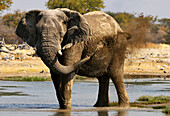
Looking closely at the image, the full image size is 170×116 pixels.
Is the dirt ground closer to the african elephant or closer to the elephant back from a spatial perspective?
the african elephant

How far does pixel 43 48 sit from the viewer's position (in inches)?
490

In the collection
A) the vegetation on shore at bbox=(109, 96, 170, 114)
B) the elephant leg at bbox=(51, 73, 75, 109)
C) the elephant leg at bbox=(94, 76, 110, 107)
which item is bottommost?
the vegetation on shore at bbox=(109, 96, 170, 114)

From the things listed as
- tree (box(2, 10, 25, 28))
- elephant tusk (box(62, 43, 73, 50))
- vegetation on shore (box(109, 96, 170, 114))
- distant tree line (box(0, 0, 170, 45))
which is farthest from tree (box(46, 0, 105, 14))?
elephant tusk (box(62, 43, 73, 50))

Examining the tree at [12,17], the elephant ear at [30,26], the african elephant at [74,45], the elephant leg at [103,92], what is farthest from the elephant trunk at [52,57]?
the tree at [12,17]

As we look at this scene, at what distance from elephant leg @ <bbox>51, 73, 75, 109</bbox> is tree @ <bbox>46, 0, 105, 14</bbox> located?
155 ft

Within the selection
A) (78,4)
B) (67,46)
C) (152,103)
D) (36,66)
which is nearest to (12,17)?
(78,4)

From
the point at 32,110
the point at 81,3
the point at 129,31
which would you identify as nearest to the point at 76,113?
the point at 32,110

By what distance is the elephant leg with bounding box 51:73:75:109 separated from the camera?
13.7 m

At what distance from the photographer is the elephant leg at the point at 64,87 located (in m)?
13.7

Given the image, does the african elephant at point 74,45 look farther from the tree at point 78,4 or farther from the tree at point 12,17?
the tree at point 12,17

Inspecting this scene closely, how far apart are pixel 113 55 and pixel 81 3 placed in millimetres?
47496

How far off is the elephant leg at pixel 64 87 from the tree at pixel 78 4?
4725 centimetres

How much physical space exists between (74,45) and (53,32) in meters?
1.09

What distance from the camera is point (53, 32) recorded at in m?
12.8
